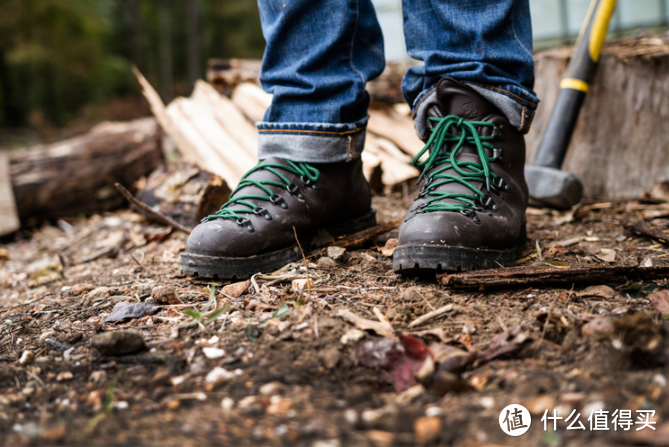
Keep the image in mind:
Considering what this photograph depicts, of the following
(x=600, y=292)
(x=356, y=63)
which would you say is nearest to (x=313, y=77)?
(x=356, y=63)

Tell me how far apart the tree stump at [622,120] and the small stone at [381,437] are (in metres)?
2.50

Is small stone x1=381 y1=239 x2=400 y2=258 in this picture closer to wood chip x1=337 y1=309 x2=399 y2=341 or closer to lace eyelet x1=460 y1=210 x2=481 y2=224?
lace eyelet x1=460 y1=210 x2=481 y2=224

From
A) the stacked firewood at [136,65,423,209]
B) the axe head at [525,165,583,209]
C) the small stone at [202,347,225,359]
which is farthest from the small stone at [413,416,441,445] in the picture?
the stacked firewood at [136,65,423,209]

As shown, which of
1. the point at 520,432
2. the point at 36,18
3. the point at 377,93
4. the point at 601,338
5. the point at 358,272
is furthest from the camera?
the point at 36,18

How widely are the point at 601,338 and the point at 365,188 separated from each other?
1125mm

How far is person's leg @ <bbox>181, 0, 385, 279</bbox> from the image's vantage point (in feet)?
5.05

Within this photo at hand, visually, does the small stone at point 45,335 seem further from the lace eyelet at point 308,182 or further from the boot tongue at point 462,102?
the boot tongue at point 462,102

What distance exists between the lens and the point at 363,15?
1.71 metres

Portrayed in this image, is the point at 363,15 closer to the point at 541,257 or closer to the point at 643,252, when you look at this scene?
the point at 541,257

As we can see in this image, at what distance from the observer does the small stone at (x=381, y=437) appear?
0.72m

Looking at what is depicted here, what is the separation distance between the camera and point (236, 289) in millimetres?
1429

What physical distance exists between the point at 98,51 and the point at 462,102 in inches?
789

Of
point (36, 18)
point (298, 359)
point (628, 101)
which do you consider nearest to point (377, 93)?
point (628, 101)

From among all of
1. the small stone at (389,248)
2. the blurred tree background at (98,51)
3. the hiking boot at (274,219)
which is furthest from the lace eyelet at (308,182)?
the blurred tree background at (98,51)
